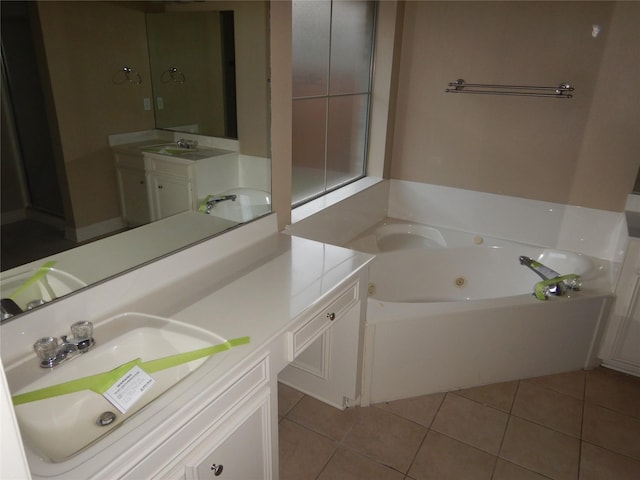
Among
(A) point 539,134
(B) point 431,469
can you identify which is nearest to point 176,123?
(B) point 431,469

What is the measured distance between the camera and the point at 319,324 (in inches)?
62.7

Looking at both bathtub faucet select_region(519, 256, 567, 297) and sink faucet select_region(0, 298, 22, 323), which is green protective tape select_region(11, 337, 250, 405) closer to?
sink faucet select_region(0, 298, 22, 323)

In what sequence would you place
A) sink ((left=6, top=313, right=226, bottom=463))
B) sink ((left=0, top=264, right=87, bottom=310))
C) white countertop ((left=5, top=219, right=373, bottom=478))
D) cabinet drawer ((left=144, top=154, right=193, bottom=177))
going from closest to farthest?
white countertop ((left=5, top=219, right=373, bottom=478)) → sink ((left=6, top=313, right=226, bottom=463)) → sink ((left=0, top=264, right=87, bottom=310)) → cabinet drawer ((left=144, top=154, right=193, bottom=177))

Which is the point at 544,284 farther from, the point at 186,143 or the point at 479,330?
the point at 186,143

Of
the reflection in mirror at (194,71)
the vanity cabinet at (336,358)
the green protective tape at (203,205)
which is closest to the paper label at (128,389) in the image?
the vanity cabinet at (336,358)

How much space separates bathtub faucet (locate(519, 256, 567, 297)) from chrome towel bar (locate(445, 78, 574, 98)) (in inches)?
37.9

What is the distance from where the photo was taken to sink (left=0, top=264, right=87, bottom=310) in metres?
1.25

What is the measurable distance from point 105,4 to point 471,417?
2193mm

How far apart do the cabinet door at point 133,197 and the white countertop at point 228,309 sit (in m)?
0.25

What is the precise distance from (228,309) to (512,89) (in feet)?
7.50

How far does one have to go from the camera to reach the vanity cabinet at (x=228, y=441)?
3.51 ft

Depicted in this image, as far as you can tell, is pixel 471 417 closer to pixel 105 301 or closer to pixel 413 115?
pixel 105 301

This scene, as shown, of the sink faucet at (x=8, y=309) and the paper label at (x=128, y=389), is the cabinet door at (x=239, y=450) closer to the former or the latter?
the paper label at (x=128, y=389)

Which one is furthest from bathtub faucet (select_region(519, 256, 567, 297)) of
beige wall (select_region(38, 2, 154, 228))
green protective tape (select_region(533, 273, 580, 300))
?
beige wall (select_region(38, 2, 154, 228))
